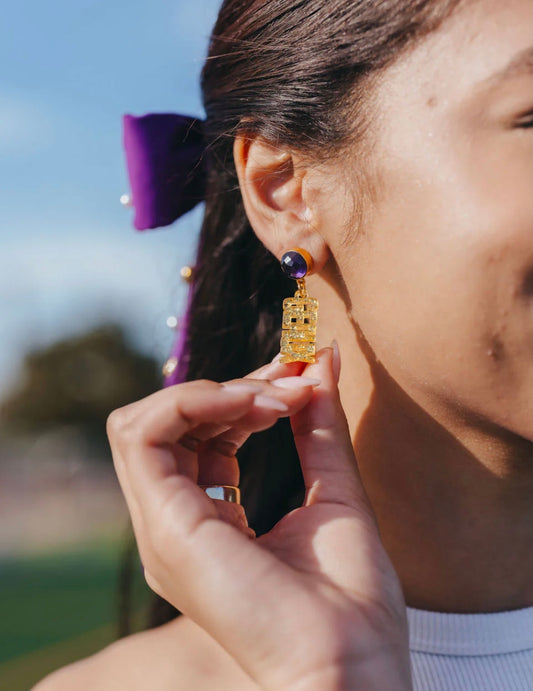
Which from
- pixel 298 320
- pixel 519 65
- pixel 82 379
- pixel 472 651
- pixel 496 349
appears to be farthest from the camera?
pixel 82 379

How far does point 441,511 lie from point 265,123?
106cm

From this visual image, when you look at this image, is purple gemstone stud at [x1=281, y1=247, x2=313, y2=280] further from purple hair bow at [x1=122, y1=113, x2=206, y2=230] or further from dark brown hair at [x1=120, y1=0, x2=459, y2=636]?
purple hair bow at [x1=122, y1=113, x2=206, y2=230]

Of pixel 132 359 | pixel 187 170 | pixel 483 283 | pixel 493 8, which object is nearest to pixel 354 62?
pixel 493 8

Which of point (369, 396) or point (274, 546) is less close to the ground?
point (369, 396)

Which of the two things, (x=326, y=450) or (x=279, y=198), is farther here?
(x=279, y=198)

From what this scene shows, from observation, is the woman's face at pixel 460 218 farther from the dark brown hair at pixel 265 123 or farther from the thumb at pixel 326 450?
the thumb at pixel 326 450

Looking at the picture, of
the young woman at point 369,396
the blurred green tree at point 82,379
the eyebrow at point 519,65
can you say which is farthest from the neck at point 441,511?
the blurred green tree at point 82,379

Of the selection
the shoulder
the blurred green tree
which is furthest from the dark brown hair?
the blurred green tree

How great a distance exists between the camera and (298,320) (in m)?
1.67

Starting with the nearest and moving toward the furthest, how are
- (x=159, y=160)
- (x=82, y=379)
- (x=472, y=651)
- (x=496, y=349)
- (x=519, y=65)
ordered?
(x=519, y=65)
(x=496, y=349)
(x=472, y=651)
(x=159, y=160)
(x=82, y=379)

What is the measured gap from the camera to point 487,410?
1609mm

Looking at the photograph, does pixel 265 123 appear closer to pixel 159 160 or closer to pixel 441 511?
pixel 159 160

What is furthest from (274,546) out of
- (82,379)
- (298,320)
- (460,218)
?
(82,379)

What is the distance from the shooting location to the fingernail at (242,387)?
4.79 ft
